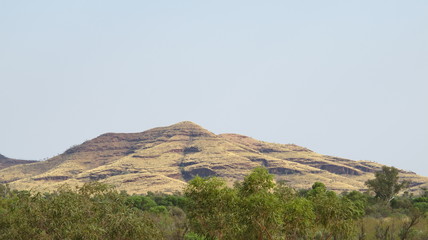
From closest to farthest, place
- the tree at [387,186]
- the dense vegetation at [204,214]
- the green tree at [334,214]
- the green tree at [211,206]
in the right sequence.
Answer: the dense vegetation at [204,214]
the green tree at [334,214]
the green tree at [211,206]
the tree at [387,186]

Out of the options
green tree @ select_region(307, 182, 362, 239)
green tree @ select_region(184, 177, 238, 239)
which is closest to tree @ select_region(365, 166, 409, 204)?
green tree @ select_region(307, 182, 362, 239)

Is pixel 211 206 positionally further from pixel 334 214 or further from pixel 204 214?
pixel 334 214

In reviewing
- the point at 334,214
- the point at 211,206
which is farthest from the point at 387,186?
the point at 211,206

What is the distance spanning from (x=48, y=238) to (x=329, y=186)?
158185mm

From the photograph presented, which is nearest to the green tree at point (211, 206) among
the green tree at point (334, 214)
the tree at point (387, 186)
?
the green tree at point (334, 214)

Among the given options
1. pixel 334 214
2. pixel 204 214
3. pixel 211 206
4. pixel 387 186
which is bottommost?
pixel 204 214

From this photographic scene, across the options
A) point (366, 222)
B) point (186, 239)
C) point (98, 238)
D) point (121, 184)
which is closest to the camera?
point (98, 238)

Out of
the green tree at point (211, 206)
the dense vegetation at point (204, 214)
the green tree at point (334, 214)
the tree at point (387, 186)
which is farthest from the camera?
the tree at point (387, 186)

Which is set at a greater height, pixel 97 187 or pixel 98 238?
pixel 97 187

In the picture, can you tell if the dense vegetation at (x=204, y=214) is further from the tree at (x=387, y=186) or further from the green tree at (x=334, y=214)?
the tree at (x=387, y=186)

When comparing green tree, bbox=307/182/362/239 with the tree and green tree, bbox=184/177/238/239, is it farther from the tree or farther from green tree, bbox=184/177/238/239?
the tree

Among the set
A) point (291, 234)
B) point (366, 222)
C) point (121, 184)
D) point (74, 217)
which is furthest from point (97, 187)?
point (121, 184)

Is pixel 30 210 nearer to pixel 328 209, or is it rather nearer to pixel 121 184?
pixel 328 209

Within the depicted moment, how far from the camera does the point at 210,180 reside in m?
41.3
